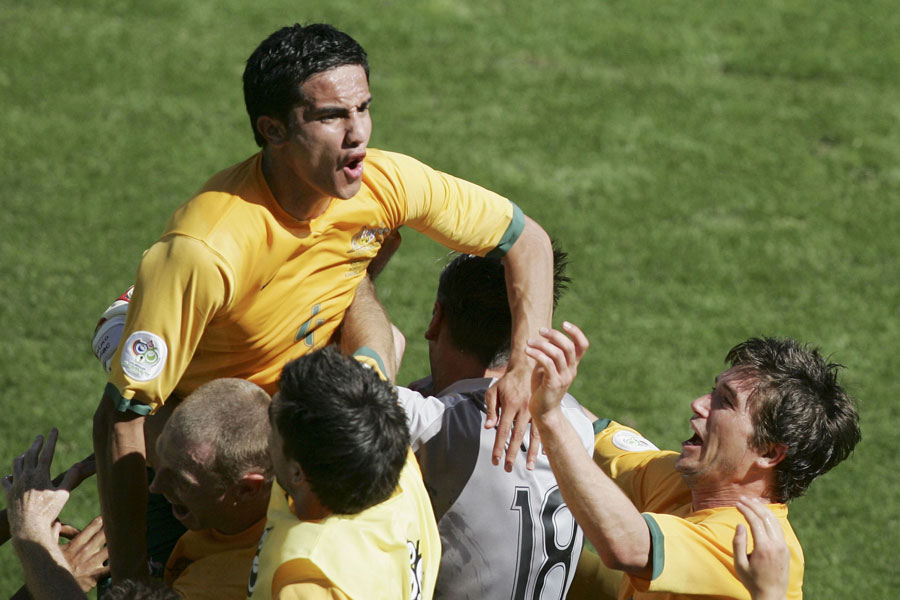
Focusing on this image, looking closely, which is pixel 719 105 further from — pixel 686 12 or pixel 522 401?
pixel 522 401

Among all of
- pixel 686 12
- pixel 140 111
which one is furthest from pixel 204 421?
pixel 686 12

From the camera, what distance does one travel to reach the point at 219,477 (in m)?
2.78

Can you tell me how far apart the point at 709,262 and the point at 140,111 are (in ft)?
16.0

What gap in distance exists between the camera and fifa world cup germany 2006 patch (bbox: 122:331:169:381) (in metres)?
2.89

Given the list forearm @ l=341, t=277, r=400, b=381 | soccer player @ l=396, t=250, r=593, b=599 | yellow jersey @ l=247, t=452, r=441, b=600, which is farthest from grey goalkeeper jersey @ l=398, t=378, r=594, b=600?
yellow jersey @ l=247, t=452, r=441, b=600

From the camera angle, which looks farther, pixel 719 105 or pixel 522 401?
pixel 719 105

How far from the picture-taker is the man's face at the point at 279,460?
2473 mm

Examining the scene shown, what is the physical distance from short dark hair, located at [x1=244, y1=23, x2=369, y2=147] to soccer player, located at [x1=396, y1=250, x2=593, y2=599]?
0.79 m

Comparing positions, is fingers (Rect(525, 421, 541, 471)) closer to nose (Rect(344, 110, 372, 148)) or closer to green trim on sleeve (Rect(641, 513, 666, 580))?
green trim on sleeve (Rect(641, 513, 666, 580))

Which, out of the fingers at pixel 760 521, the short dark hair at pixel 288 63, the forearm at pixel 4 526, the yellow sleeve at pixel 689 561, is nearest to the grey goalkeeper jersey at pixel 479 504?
the yellow sleeve at pixel 689 561

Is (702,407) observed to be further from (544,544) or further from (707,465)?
(544,544)

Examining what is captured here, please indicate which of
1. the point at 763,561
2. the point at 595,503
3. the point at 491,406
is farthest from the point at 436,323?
the point at 763,561

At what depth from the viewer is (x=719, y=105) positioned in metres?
9.91

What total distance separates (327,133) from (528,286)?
2.56 feet
